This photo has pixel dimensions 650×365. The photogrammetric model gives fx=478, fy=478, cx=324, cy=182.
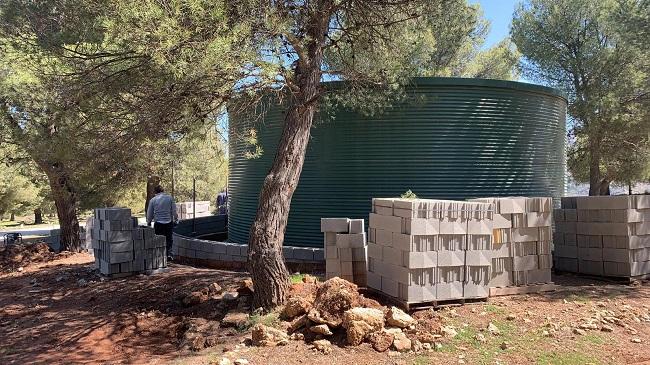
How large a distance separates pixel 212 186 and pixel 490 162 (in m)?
26.9

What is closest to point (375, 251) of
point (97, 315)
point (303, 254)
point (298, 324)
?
point (298, 324)

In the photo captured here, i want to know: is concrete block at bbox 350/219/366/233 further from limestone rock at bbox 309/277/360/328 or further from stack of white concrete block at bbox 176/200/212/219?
stack of white concrete block at bbox 176/200/212/219

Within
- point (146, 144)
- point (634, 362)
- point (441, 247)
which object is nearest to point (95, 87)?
point (146, 144)

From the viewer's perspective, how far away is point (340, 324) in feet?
17.1

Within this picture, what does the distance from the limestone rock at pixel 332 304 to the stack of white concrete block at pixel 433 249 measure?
Result: 2.24 feet

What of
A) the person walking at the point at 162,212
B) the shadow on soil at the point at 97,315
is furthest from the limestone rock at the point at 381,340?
the person walking at the point at 162,212

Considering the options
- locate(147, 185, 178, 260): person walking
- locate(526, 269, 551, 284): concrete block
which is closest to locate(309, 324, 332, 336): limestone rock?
locate(526, 269, 551, 284): concrete block

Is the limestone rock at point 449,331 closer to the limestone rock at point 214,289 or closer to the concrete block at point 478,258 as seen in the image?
the concrete block at point 478,258

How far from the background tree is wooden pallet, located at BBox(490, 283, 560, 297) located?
9.72 meters

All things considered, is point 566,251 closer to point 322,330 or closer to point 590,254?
point 590,254

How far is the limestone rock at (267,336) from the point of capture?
5.11m

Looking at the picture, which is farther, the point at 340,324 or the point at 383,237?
the point at 383,237

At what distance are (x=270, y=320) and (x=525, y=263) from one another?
3.57 m

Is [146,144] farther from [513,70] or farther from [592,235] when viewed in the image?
[513,70]
